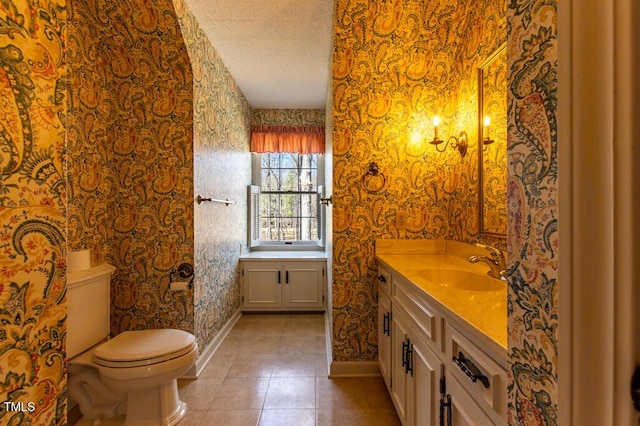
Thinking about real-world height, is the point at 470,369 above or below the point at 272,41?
below

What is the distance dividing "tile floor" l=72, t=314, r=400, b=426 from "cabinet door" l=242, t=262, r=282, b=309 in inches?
26.8

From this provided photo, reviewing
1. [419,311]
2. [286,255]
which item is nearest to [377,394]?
[419,311]

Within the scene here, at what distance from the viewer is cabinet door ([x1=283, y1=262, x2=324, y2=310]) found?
3.38 m

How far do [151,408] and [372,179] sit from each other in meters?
1.93

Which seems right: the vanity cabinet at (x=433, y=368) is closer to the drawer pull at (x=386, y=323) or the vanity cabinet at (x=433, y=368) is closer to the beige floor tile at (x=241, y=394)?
the drawer pull at (x=386, y=323)

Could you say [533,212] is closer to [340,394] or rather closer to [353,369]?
[340,394]

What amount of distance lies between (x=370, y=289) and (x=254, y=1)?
216 centimetres

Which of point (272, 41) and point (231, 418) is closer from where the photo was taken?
point (231, 418)

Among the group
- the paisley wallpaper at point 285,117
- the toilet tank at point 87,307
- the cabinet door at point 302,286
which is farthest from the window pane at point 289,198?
the toilet tank at point 87,307

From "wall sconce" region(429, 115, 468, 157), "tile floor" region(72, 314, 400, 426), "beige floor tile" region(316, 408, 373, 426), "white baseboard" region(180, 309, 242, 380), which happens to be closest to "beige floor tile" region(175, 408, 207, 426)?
"tile floor" region(72, 314, 400, 426)

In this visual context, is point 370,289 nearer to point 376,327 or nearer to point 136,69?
point 376,327

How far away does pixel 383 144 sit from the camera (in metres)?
2.09

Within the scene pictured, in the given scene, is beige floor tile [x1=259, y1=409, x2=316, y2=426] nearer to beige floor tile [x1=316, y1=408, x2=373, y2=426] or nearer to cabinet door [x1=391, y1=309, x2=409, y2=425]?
beige floor tile [x1=316, y1=408, x2=373, y2=426]

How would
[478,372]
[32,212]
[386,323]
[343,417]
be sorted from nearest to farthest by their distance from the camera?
1. [32,212]
2. [478,372]
3. [343,417]
4. [386,323]
